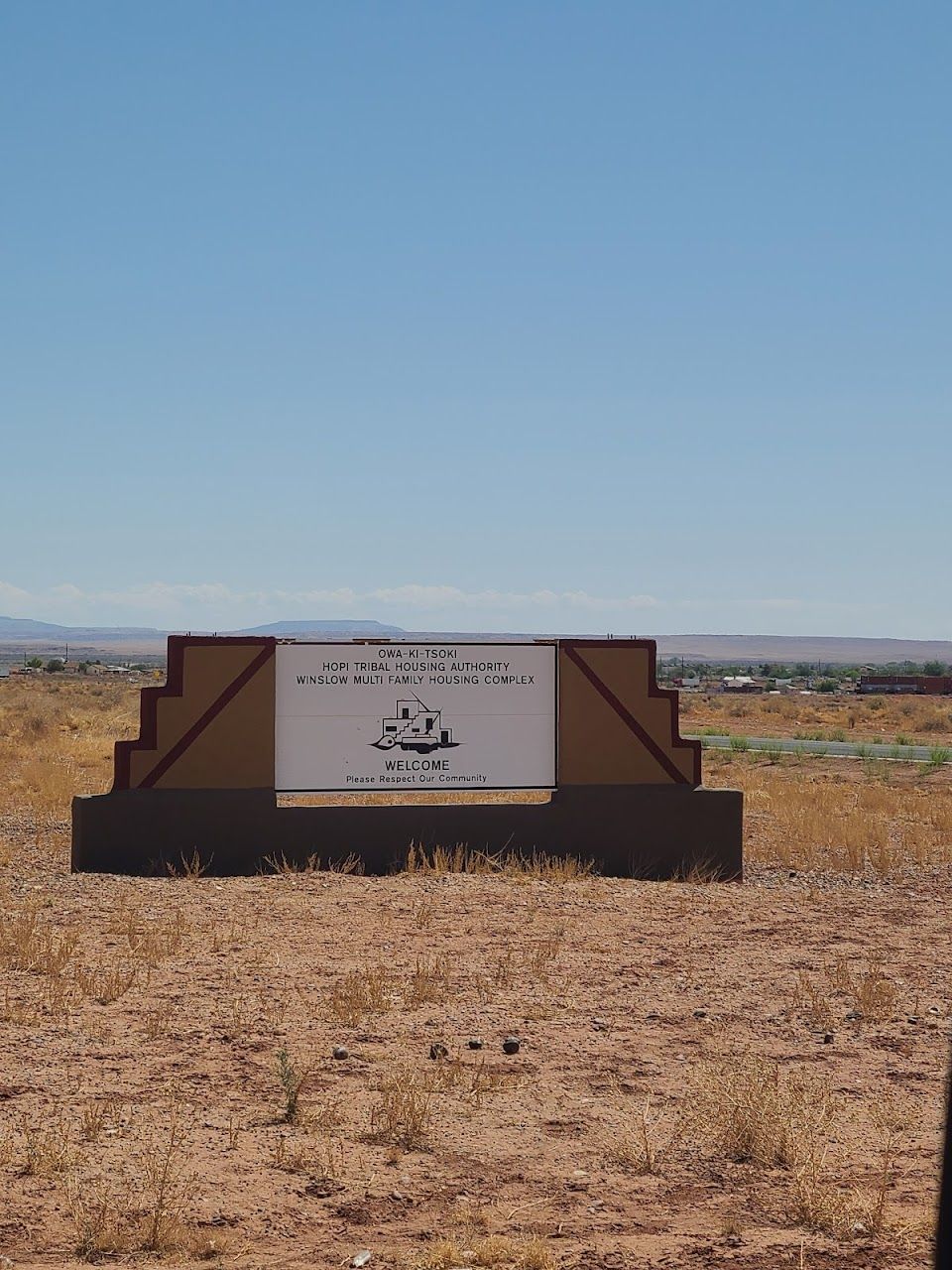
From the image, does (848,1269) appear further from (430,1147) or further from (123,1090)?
(123,1090)

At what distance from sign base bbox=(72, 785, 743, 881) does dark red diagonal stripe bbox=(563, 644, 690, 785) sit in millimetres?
256

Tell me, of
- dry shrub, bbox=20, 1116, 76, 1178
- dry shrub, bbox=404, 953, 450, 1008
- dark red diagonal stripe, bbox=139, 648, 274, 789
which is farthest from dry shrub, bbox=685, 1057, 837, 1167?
dark red diagonal stripe, bbox=139, 648, 274, 789

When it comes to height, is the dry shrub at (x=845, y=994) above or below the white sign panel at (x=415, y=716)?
below

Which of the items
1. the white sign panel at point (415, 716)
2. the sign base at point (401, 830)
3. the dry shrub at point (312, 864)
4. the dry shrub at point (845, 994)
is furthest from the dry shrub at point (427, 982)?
the white sign panel at point (415, 716)

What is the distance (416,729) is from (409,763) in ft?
1.30

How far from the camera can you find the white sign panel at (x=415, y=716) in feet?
54.6

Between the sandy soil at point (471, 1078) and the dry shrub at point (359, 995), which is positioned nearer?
the sandy soil at point (471, 1078)

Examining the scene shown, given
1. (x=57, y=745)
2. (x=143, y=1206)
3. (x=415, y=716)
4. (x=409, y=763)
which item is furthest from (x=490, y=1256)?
(x=57, y=745)

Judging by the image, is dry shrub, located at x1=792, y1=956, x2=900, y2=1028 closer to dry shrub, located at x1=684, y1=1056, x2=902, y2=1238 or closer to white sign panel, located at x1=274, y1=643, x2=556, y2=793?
dry shrub, located at x1=684, y1=1056, x2=902, y2=1238

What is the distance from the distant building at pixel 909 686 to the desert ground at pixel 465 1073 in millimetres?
84184

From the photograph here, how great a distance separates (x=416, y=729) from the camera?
1694cm

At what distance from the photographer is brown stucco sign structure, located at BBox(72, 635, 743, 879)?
16.1 meters

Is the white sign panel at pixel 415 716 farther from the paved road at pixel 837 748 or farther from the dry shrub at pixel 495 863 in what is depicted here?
the paved road at pixel 837 748

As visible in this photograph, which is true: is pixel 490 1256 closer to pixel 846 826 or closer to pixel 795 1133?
pixel 795 1133
